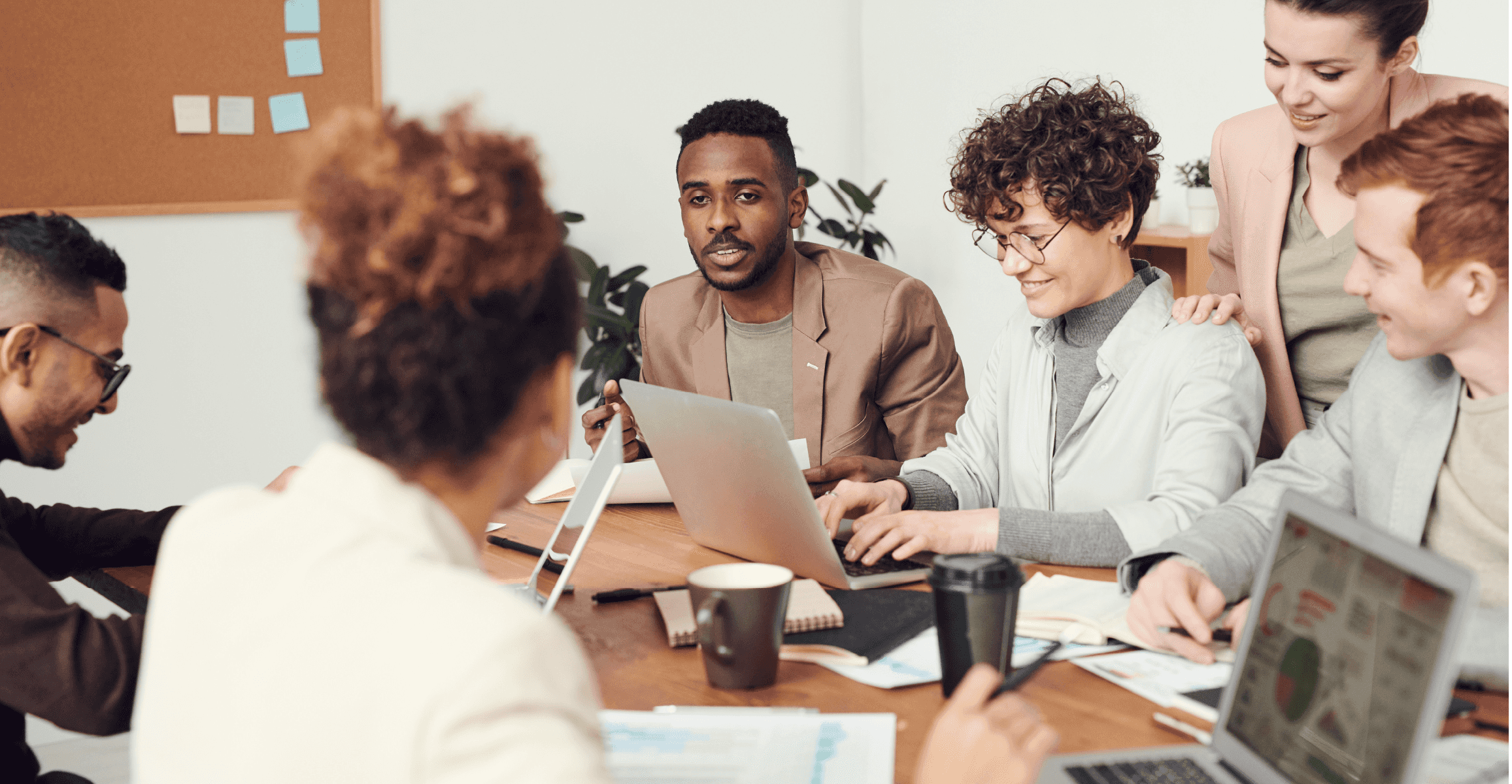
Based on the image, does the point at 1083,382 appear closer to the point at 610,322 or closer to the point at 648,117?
the point at 610,322

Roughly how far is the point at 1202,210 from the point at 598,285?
1.82m

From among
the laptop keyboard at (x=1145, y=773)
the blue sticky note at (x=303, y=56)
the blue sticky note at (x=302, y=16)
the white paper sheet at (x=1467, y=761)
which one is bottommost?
the laptop keyboard at (x=1145, y=773)

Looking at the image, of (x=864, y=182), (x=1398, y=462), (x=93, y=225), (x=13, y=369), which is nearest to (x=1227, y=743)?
(x=1398, y=462)

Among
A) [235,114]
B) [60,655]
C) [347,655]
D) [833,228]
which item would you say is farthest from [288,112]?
[347,655]

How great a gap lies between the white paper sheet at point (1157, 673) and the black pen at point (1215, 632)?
0.03 metres

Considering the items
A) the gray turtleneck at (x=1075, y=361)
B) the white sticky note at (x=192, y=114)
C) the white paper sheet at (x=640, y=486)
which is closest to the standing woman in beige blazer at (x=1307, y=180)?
the gray turtleneck at (x=1075, y=361)

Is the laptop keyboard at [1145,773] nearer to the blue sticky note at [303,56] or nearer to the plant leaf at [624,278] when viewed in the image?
the plant leaf at [624,278]

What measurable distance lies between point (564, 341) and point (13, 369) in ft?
3.13

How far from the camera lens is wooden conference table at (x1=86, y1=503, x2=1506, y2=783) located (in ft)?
3.33

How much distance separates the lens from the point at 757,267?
2.38 meters

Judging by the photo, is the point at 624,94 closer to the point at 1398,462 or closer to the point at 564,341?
the point at 1398,462

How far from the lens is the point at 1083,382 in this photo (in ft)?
5.92

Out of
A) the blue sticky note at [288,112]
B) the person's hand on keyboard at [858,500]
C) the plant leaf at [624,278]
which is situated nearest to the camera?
the person's hand on keyboard at [858,500]

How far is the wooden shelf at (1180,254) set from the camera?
2.82m
